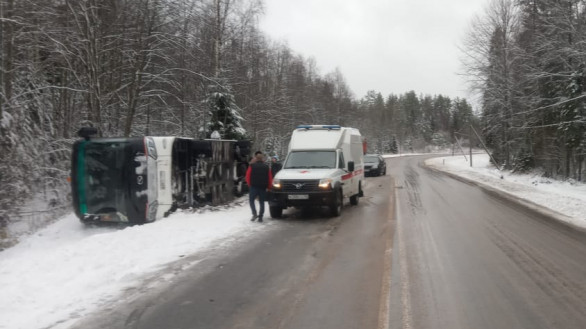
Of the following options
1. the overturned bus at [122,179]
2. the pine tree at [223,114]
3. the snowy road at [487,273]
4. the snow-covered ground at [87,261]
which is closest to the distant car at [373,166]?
the pine tree at [223,114]

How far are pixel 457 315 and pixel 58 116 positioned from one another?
17.7 metres

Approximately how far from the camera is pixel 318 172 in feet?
41.3

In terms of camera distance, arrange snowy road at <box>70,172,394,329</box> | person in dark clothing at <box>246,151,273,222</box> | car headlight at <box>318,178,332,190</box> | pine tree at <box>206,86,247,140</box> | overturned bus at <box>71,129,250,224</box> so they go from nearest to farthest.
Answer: snowy road at <box>70,172,394,329</box>
overturned bus at <box>71,129,250,224</box>
person in dark clothing at <box>246,151,273,222</box>
car headlight at <box>318,178,332,190</box>
pine tree at <box>206,86,247,140</box>

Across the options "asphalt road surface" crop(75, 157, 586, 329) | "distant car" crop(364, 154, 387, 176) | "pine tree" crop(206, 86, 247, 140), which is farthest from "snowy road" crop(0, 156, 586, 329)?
"distant car" crop(364, 154, 387, 176)

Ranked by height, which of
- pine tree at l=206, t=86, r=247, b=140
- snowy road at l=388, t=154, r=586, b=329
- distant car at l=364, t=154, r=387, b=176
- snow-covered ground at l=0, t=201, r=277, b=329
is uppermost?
pine tree at l=206, t=86, r=247, b=140

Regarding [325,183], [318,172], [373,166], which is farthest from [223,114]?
[325,183]

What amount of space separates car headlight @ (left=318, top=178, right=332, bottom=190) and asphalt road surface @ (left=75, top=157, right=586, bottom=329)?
147 cm

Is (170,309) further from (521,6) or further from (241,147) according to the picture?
(521,6)

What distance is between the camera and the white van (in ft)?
39.4

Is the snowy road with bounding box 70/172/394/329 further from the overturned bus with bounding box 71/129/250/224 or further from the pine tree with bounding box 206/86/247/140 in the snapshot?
the pine tree with bounding box 206/86/247/140

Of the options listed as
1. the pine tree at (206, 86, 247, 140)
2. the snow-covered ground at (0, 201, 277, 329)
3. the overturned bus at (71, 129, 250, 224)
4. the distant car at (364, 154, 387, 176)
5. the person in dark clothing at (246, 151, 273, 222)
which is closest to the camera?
the snow-covered ground at (0, 201, 277, 329)

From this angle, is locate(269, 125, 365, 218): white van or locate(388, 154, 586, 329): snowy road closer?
locate(388, 154, 586, 329): snowy road

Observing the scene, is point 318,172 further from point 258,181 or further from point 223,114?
point 223,114

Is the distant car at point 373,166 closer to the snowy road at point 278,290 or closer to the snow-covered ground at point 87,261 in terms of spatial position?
the snow-covered ground at point 87,261
